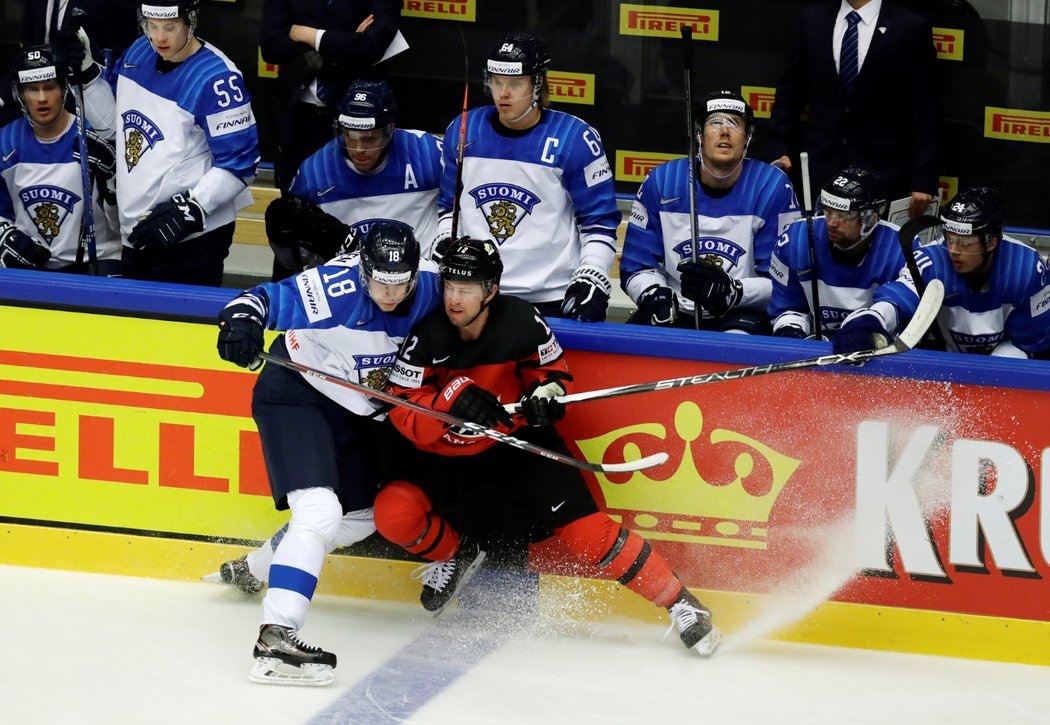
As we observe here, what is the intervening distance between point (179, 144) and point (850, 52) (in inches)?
87.2

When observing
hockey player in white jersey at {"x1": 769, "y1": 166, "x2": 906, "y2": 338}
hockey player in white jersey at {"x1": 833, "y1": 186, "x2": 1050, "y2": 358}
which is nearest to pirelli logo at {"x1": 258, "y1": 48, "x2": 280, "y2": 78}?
hockey player in white jersey at {"x1": 769, "y1": 166, "x2": 906, "y2": 338}

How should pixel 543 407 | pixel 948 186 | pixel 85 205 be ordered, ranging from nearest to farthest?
pixel 543 407
pixel 85 205
pixel 948 186

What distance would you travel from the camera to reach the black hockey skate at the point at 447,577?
4281 mm

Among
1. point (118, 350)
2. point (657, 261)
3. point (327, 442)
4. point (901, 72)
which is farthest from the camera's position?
point (901, 72)

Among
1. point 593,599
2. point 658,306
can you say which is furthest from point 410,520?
point 658,306

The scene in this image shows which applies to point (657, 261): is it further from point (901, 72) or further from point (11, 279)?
point (11, 279)

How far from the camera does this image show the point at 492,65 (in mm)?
4492

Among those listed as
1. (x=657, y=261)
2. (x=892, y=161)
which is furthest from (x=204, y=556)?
(x=892, y=161)

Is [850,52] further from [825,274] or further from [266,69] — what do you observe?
[266,69]

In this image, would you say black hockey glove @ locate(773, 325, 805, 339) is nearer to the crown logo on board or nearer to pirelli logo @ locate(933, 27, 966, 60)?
the crown logo on board

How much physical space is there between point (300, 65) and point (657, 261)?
1501 millimetres

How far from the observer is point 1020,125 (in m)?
6.02

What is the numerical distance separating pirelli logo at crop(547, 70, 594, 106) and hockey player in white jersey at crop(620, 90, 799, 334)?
1.52 meters

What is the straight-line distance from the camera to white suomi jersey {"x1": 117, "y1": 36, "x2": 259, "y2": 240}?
15.4ft
